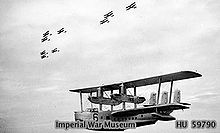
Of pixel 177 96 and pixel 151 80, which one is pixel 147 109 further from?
pixel 177 96

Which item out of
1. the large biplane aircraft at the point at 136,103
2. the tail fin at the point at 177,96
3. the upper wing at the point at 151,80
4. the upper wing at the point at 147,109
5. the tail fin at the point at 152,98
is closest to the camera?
the upper wing at the point at 147,109

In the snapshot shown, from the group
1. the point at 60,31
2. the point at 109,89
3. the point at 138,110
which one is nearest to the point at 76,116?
the point at 109,89

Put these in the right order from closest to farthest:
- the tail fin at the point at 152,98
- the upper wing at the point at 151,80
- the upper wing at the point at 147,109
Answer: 1. the upper wing at the point at 147,109
2. the upper wing at the point at 151,80
3. the tail fin at the point at 152,98

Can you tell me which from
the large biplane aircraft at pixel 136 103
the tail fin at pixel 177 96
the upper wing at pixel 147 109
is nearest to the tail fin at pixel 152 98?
the large biplane aircraft at pixel 136 103

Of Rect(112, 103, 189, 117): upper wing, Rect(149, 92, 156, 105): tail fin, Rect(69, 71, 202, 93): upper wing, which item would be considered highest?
Rect(69, 71, 202, 93): upper wing

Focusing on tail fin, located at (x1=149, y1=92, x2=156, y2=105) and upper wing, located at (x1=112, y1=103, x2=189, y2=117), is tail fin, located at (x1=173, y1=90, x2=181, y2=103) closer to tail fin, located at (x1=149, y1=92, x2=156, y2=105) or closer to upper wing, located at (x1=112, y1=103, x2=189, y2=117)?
upper wing, located at (x1=112, y1=103, x2=189, y2=117)

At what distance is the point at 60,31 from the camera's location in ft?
106

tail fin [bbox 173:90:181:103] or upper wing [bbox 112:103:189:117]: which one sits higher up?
tail fin [bbox 173:90:181:103]

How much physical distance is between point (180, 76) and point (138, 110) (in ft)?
20.3

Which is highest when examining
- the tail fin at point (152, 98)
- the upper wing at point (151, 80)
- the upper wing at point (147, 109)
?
the upper wing at point (151, 80)

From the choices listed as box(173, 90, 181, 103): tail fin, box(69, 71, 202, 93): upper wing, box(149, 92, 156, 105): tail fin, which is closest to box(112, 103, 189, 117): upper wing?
box(173, 90, 181, 103): tail fin

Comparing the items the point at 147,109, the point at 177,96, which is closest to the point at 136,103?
the point at 147,109

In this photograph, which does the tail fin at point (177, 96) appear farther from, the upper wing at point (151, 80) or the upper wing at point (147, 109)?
the upper wing at point (147, 109)

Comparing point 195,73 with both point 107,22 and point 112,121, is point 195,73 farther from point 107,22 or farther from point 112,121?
point 112,121
